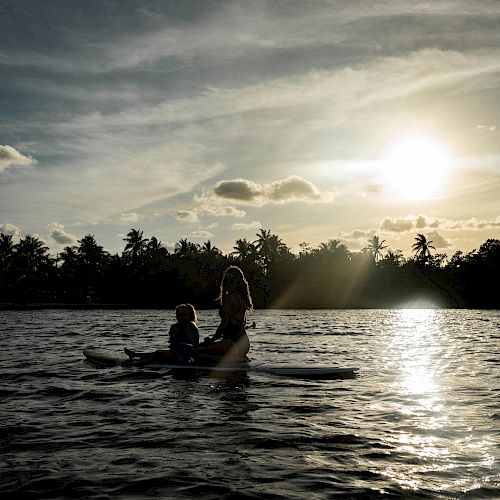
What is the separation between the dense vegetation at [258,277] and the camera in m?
99.3

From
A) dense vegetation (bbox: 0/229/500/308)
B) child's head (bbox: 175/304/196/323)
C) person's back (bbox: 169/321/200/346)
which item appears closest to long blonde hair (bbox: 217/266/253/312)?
child's head (bbox: 175/304/196/323)

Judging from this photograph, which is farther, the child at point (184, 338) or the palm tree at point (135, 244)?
the palm tree at point (135, 244)

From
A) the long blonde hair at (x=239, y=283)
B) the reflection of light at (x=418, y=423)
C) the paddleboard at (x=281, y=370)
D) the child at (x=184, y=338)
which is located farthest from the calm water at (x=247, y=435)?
the long blonde hair at (x=239, y=283)

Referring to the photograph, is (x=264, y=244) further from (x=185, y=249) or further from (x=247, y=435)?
(x=247, y=435)

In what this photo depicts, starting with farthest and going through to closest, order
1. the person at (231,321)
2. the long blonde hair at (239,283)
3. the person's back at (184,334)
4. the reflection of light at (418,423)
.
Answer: the person's back at (184,334) → the person at (231,321) → the long blonde hair at (239,283) → the reflection of light at (418,423)

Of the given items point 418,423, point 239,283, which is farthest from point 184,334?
point 418,423

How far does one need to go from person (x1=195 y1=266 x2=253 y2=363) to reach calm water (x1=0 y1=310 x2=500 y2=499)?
106 cm

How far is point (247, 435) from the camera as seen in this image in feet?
25.7

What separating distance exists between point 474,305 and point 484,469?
102 meters

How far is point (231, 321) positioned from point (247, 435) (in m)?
5.58

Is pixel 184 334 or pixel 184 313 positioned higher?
pixel 184 313

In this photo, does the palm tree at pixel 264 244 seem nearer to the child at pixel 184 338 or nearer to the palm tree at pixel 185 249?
the palm tree at pixel 185 249

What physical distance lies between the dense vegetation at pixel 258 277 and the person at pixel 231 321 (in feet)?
274

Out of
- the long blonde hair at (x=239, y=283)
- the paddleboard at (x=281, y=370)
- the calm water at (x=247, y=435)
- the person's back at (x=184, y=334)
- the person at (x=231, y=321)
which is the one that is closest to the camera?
the calm water at (x=247, y=435)
